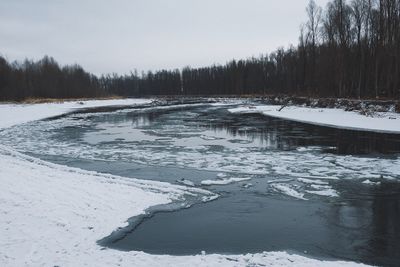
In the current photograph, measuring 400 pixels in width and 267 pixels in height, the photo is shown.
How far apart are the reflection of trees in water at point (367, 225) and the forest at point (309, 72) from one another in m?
28.2

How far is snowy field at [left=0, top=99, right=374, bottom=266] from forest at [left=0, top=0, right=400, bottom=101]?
31.2 m

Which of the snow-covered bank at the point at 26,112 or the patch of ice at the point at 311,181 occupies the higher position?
the snow-covered bank at the point at 26,112

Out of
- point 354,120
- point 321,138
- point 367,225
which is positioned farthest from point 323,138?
point 367,225

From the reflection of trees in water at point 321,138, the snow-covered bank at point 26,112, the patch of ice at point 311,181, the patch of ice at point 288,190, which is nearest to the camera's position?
the patch of ice at point 288,190

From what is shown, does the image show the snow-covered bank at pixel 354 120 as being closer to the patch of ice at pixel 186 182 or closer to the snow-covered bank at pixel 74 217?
the patch of ice at pixel 186 182

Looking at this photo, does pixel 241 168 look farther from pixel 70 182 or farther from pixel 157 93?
pixel 157 93

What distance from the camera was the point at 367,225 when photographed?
831 cm

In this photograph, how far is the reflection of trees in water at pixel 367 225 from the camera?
689 centimetres

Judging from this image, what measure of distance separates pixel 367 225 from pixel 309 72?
2573 inches

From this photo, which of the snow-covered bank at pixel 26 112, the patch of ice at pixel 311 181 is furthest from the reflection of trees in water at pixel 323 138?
the snow-covered bank at pixel 26 112

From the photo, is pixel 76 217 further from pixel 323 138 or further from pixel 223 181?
pixel 323 138

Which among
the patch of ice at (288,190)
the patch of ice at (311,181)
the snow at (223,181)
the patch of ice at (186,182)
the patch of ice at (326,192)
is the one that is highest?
the patch of ice at (186,182)

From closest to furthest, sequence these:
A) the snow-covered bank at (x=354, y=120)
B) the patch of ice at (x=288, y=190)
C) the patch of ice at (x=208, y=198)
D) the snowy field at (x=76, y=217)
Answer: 1. the snowy field at (x=76, y=217)
2. the patch of ice at (x=208, y=198)
3. the patch of ice at (x=288, y=190)
4. the snow-covered bank at (x=354, y=120)

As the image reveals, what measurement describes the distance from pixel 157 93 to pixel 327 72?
12026 cm
